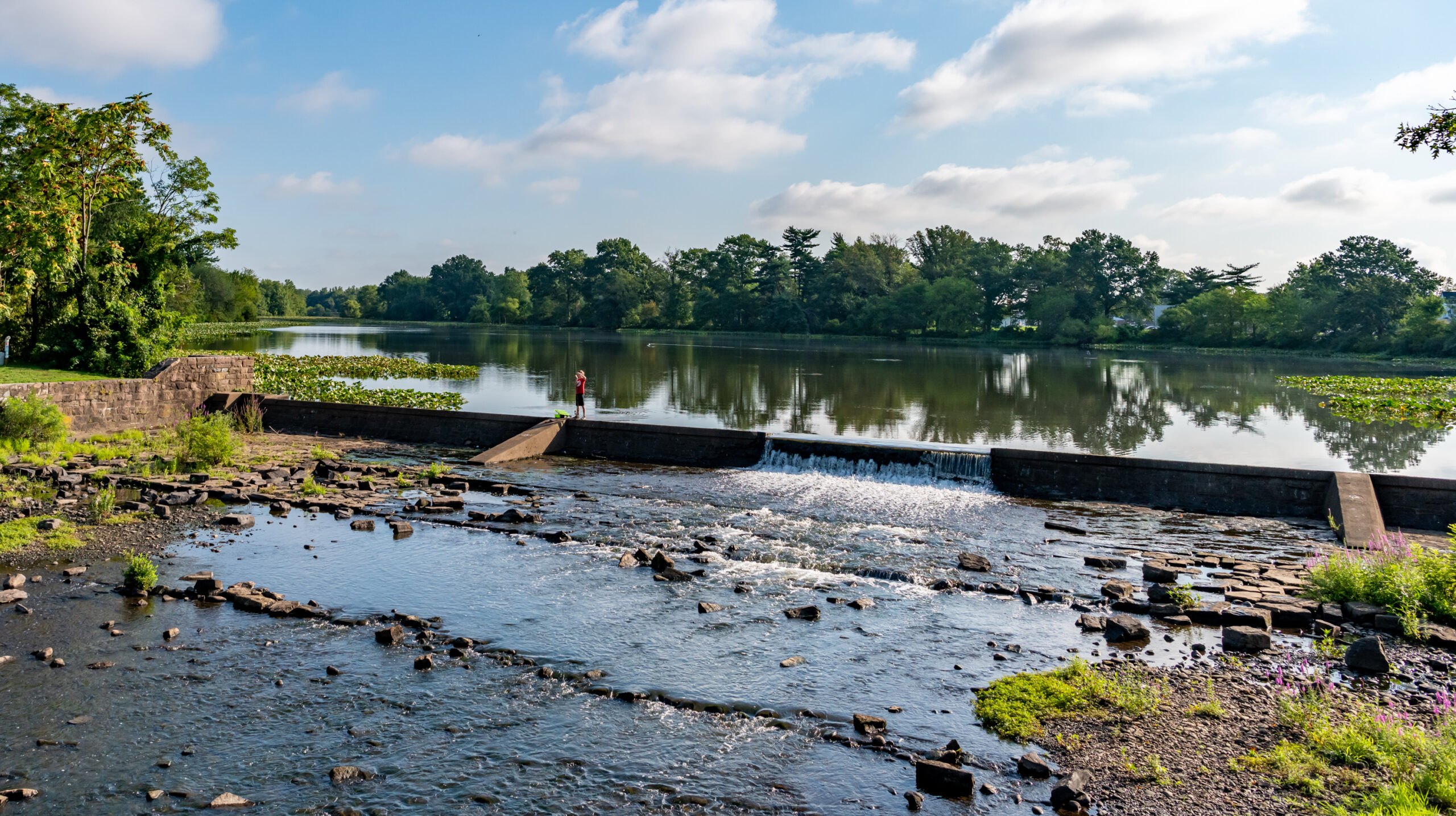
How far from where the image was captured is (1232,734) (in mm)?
7656

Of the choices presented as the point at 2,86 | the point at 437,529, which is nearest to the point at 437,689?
the point at 437,529

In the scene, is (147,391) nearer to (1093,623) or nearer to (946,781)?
(1093,623)

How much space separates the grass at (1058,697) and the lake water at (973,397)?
18.1 metres

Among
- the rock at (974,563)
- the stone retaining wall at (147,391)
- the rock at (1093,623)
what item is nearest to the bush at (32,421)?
the stone retaining wall at (147,391)

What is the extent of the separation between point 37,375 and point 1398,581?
1168 inches

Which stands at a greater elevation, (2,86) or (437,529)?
(2,86)

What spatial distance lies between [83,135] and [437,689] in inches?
1025

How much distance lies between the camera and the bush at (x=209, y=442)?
741 inches

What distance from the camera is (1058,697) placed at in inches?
332

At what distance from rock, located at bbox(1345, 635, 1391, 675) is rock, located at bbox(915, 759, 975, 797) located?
502 centimetres

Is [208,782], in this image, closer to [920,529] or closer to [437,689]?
[437,689]

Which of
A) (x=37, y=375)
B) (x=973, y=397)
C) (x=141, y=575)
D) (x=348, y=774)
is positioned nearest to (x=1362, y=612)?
(x=348, y=774)

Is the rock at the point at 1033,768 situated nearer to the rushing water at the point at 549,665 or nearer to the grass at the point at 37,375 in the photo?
the rushing water at the point at 549,665

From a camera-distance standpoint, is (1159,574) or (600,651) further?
(1159,574)
